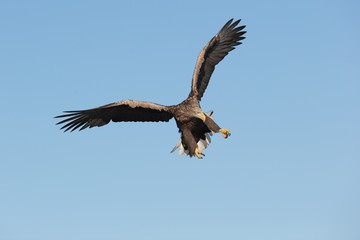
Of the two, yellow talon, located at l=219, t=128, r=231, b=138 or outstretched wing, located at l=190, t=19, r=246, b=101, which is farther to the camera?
outstretched wing, located at l=190, t=19, r=246, b=101

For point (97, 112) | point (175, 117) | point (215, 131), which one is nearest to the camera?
point (215, 131)

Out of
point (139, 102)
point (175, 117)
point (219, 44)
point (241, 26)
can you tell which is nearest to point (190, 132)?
point (175, 117)

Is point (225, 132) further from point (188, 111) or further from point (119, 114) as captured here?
point (119, 114)

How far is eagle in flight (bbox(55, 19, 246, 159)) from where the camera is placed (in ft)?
31.6

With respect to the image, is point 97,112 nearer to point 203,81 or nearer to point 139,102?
point 139,102

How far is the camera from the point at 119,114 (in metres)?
10.7

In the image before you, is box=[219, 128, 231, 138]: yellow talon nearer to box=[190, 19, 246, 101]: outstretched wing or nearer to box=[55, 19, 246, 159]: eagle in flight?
box=[55, 19, 246, 159]: eagle in flight

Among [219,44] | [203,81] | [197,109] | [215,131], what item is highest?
[219,44]

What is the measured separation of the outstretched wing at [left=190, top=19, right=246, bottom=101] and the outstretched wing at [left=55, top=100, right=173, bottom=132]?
1084 mm

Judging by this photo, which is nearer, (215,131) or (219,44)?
(215,131)

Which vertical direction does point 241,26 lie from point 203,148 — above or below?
above

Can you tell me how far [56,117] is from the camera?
10.2 metres

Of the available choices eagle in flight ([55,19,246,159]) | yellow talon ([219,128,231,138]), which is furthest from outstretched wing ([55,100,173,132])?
yellow talon ([219,128,231,138])

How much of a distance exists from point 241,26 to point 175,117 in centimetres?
294
